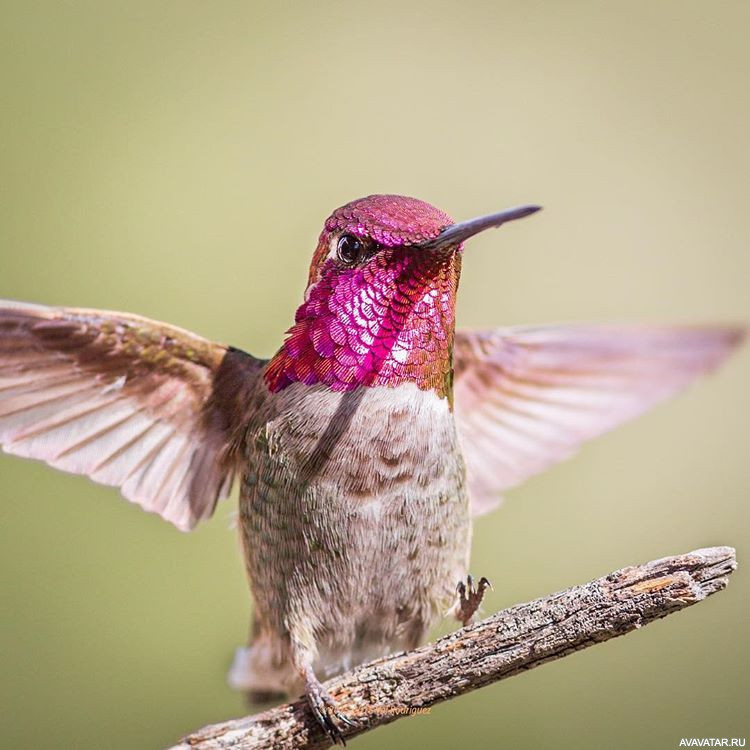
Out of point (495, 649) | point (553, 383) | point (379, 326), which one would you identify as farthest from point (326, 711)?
point (553, 383)

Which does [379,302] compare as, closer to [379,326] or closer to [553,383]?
[379,326]

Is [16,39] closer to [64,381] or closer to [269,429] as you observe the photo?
[64,381]

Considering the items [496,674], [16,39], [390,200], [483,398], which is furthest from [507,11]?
[496,674]

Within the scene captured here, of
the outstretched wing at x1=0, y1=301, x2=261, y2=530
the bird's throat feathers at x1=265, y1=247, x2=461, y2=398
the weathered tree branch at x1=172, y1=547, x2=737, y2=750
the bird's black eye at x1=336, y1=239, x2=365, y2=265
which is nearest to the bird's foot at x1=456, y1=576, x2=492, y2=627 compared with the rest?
the weathered tree branch at x1=172, y1=547, x2=737, y2=750

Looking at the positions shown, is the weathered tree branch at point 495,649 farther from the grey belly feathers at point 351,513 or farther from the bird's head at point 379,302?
the bird's head at point 379,302

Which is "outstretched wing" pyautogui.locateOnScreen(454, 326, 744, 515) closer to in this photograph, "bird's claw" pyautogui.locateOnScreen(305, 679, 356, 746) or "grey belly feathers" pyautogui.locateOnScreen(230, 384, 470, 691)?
"grey belly feathers" pyautogui.locateOnScreen(230, 384, 470, 691)

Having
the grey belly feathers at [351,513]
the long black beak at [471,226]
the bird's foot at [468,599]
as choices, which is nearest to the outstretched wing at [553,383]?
the bird's foot at [468,599]
